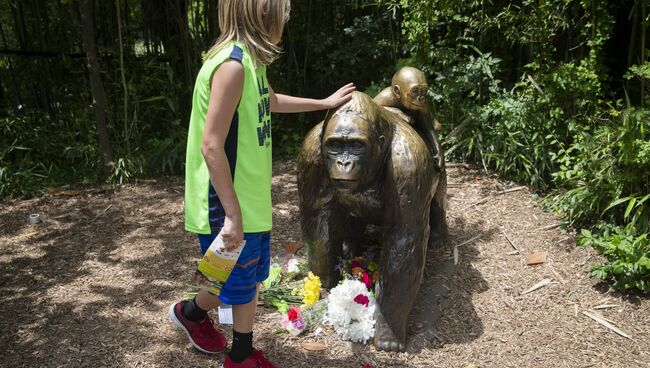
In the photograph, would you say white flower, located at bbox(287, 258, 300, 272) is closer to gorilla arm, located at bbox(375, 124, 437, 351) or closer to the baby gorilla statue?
gorilla arm, located at bbox(375, 124, 437, 351)

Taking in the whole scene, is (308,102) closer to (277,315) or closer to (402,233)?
(402,233)

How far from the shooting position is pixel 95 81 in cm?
561

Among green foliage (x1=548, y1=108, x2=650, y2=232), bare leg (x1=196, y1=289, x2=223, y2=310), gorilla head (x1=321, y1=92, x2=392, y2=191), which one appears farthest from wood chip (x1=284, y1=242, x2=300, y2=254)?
green foliage (x1=548, y1=108, x2=650, y2=232)

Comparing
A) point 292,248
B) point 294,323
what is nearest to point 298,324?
point 294,323

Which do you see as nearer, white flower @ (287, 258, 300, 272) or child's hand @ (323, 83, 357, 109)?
child's hand @ (323, 83, 357, 109)

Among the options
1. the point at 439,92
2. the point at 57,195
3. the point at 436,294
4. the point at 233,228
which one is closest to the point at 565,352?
the point at 436,294

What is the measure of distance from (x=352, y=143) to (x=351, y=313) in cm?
96

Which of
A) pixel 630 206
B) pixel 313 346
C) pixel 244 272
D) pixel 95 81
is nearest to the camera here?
pixel 244 272

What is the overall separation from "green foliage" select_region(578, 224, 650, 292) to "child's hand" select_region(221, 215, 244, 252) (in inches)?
101

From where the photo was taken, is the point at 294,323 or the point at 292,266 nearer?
the point at 294,323

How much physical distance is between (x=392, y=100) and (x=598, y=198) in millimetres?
1777

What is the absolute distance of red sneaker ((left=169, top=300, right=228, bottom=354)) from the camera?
115 inches

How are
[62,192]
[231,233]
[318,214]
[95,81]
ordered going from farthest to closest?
[95,81], [62,192], [318,214], [231,233]

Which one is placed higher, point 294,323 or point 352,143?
point 352,143
